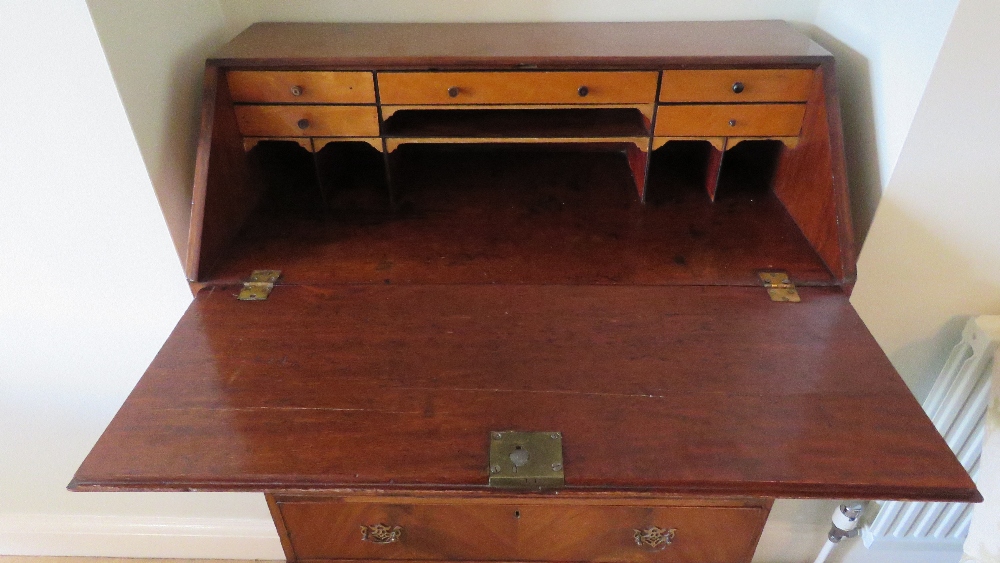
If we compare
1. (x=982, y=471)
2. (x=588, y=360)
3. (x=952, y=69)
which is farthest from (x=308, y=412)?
(x=982, y=471)

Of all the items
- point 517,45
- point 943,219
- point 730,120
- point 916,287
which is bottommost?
point 916,287

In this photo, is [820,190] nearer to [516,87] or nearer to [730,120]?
[730,120]

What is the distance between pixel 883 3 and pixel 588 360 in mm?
787

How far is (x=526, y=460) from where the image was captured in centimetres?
70

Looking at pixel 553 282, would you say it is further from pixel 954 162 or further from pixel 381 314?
pixel 954 162

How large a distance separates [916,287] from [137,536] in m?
1.89

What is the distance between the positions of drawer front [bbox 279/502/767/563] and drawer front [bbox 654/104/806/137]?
2.09 ft

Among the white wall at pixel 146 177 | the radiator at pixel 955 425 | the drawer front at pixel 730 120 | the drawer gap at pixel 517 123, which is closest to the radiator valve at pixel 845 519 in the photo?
the radiator at pixel 955 425

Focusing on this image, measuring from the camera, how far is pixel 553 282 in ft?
3.25

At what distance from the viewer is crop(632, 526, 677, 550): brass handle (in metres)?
0.92

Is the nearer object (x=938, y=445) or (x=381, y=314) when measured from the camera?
(x=938, y=445)

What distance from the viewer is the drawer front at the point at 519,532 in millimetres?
898

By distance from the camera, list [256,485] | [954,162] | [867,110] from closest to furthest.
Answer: [256,485], [954,162], [867,110]

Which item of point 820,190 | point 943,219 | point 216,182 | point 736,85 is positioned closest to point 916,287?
point 943,219
